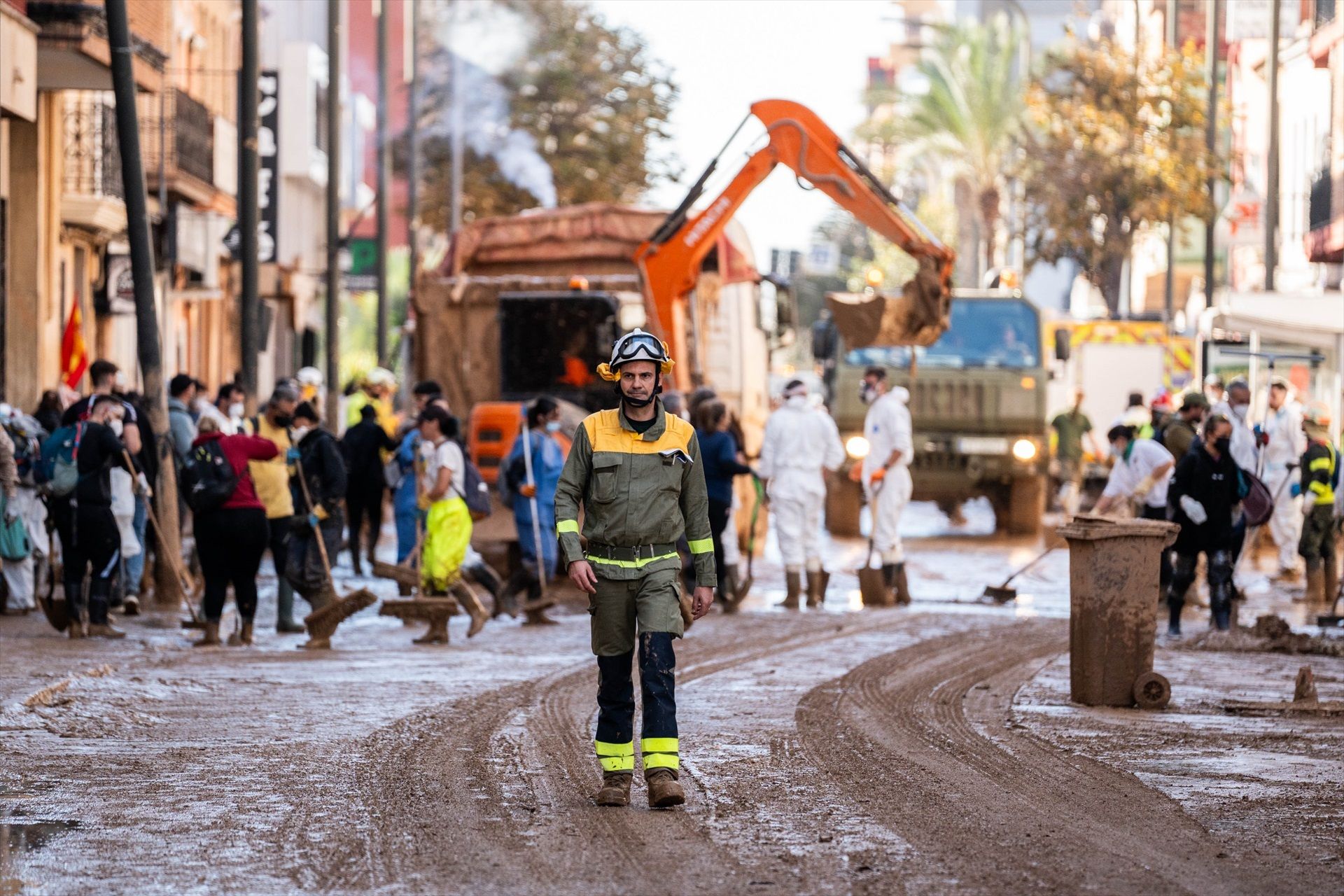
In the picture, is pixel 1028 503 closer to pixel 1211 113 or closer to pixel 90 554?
pixel 1211 113

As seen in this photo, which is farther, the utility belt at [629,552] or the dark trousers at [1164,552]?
the dark trousers at [1164,552]

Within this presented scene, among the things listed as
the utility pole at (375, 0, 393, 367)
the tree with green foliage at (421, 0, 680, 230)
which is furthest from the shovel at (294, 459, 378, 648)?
the tree with green foliage at (421, 0, 680, 230)

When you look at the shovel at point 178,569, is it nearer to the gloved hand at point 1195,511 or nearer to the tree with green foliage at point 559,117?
the gloved hand at point 1195,511

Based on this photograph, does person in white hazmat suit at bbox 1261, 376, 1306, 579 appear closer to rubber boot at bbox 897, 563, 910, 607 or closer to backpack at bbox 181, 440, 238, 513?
rubber boot at bbox 897, 563, 910, 607

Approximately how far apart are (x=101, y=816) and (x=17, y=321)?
63.1 ft

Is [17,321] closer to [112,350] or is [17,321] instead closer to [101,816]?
[112,350]

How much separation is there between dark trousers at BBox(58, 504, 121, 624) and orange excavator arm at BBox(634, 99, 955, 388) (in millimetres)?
6438

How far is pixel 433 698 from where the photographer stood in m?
11.9

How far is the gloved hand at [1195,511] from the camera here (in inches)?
617

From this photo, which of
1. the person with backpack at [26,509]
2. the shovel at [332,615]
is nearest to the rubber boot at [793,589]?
the shovel at [332,615]

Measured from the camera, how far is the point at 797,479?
725 inches

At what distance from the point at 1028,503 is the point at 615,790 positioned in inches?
766

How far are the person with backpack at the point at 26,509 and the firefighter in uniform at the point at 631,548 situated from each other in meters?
8.60

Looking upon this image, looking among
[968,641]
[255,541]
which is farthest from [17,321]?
[968,641]
